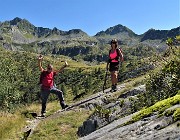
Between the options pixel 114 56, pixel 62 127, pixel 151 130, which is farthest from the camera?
pixel 114 56

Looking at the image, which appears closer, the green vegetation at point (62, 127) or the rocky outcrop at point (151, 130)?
the rocky outcrop at point (151, 130)

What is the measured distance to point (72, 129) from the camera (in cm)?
1730

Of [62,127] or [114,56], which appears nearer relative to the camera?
[62,127]

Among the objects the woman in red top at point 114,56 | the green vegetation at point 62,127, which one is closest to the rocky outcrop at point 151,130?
the green vegetation at point 62,127

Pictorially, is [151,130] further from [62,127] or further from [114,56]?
[114,56]

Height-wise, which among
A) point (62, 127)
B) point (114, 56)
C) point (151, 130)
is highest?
point (114, 56)

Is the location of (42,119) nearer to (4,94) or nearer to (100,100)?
(100,100)

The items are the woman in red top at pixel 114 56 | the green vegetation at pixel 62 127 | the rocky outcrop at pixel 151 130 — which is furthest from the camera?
the woman in red top at pixel 114 56

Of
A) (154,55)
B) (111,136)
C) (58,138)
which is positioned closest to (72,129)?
(58,138)

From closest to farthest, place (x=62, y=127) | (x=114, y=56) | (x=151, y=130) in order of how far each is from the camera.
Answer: (x=151, y=130), (x=62, y=127), (x=114, y=56)

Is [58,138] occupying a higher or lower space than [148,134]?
lower

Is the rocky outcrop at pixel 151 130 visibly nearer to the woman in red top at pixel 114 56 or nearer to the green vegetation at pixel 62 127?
the green vegetation at pixel 62 127

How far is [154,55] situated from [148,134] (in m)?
6.62

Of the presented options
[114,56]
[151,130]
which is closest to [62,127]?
[114,56]
